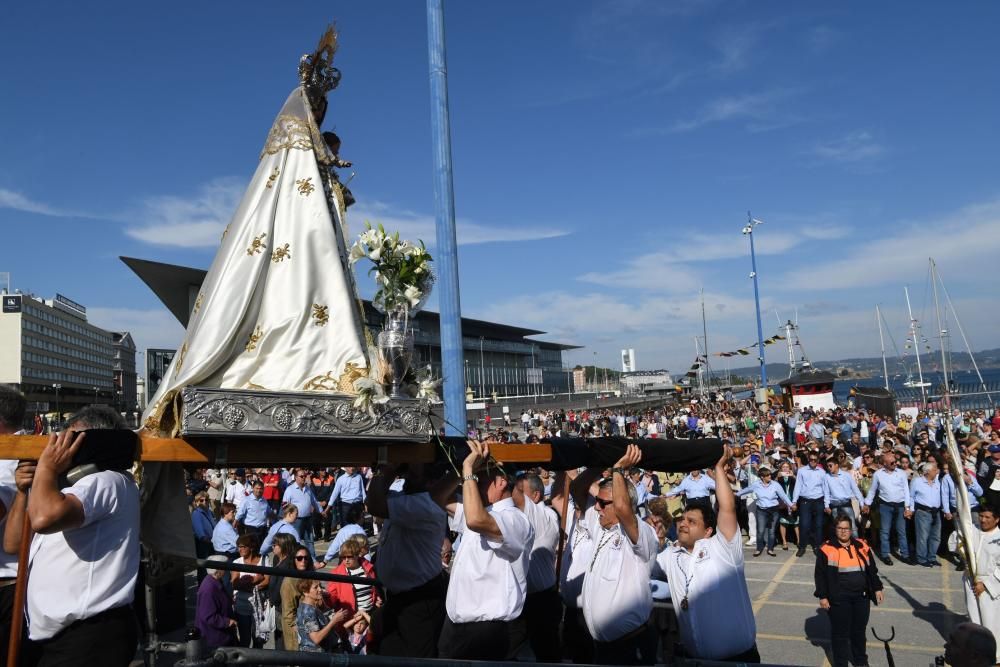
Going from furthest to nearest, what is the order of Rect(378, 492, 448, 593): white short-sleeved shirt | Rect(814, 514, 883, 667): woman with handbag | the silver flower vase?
1. Rect(814, 514, 883, 667): woman with handbag
2. Rect(378, 492, 448, 593): white short-sleeved shirt
3. the silver flower vase

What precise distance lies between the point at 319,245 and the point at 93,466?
183cm

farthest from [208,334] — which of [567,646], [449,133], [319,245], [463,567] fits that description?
[449,133]

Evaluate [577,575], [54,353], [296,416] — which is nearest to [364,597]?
[577,575]

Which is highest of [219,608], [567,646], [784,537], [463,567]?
[463,567]

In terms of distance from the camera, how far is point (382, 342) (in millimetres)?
4008

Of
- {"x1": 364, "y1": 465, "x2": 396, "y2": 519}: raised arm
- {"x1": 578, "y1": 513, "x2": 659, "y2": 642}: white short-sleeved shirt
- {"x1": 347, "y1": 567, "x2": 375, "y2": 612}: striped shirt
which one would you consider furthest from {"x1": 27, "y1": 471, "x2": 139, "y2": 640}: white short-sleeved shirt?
{"x1": 347, "y1": 567, "x2": 375, "y2": 612}: striped shirt

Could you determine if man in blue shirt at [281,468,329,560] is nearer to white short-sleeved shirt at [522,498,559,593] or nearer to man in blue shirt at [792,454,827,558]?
white short-sleeved shirt at [522,498,559,593]

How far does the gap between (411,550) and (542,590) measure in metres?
1.49

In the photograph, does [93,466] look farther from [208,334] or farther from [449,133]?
[449,133]

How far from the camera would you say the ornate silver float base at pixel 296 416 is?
3383 mm

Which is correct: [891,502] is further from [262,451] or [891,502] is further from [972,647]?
[262,451]

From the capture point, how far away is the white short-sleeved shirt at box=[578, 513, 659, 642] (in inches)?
206

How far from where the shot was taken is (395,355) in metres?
3.98

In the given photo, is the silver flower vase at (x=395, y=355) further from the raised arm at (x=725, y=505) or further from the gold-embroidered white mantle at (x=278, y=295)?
the raised arm at (x=725, y=505)
